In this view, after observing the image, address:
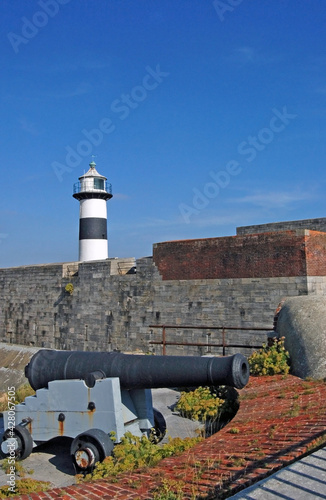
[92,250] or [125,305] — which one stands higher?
[92,250]

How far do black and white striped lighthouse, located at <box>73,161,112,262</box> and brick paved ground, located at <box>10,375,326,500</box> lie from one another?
56.9ft

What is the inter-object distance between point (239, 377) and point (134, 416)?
4.71 feet

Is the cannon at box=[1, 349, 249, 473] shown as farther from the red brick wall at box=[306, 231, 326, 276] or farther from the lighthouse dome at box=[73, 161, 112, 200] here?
the lighthouse dome at box=[73, 161, 112, 200]

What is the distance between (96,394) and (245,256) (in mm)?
8432

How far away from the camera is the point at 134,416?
5.59m

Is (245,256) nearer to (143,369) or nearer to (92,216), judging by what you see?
(143,369)

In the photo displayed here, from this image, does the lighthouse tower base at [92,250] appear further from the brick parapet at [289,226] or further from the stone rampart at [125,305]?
the brick parapet at [289,226]

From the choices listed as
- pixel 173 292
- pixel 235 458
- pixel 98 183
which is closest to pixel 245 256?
pixel 173 292

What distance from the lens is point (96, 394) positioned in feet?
17.3

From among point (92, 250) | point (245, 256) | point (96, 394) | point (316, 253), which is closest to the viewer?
point (96, 394)

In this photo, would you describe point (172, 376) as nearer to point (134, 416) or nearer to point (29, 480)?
point (134, 416)

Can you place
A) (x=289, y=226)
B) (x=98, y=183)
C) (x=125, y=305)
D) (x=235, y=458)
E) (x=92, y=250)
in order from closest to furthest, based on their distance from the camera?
(x=235, y=458), (x=289, y=226), (x=125, y=305), (x=92, y=250), (x=98, y=183)

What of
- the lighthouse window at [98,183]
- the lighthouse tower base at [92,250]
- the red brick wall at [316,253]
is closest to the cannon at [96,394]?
the red brick wall at [316,253]

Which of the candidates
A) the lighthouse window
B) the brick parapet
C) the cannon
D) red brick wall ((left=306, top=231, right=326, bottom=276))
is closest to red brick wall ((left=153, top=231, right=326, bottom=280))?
red brick wall ((left=306, top=231, right=326, bottom=276))
